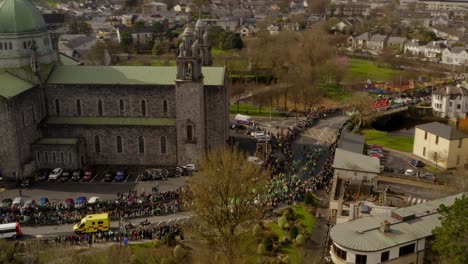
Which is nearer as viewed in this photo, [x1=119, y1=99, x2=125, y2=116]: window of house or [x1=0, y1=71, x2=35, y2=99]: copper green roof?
[x1=0, y1=71, x2=35, y2=99]: copper green roof

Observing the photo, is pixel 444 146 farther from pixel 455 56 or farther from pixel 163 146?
pixel 455 56

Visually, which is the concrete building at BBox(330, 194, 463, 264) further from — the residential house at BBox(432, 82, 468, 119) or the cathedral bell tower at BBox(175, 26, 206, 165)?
the residential house at BBox(432, 82, 468, 119)

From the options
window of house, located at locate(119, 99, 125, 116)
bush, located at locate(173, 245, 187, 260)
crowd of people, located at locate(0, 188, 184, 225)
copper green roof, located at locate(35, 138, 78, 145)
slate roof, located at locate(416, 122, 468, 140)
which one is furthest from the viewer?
slate roof, located at locate(416, 122, 468, 140)

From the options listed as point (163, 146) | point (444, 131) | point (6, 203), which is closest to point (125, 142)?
point (163, 146)

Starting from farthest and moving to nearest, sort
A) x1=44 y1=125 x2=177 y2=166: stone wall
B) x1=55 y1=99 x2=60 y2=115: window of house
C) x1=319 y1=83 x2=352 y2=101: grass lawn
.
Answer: x1=319 y1=83 x2=352 y2=101: grass lawn → x1=55 y1=99 x2=60 y2=115: window of house → x1=44 y1=125 x2=177 y2=166: stone wall

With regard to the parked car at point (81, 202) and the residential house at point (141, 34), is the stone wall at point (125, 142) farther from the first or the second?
the residential house at point (141, 34)

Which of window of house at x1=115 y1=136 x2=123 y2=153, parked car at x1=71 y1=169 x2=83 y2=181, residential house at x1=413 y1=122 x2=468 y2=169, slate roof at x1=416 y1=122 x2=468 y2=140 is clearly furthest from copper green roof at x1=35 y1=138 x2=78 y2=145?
slate roof at x1=416 y1=122 x2=468 y2=140
